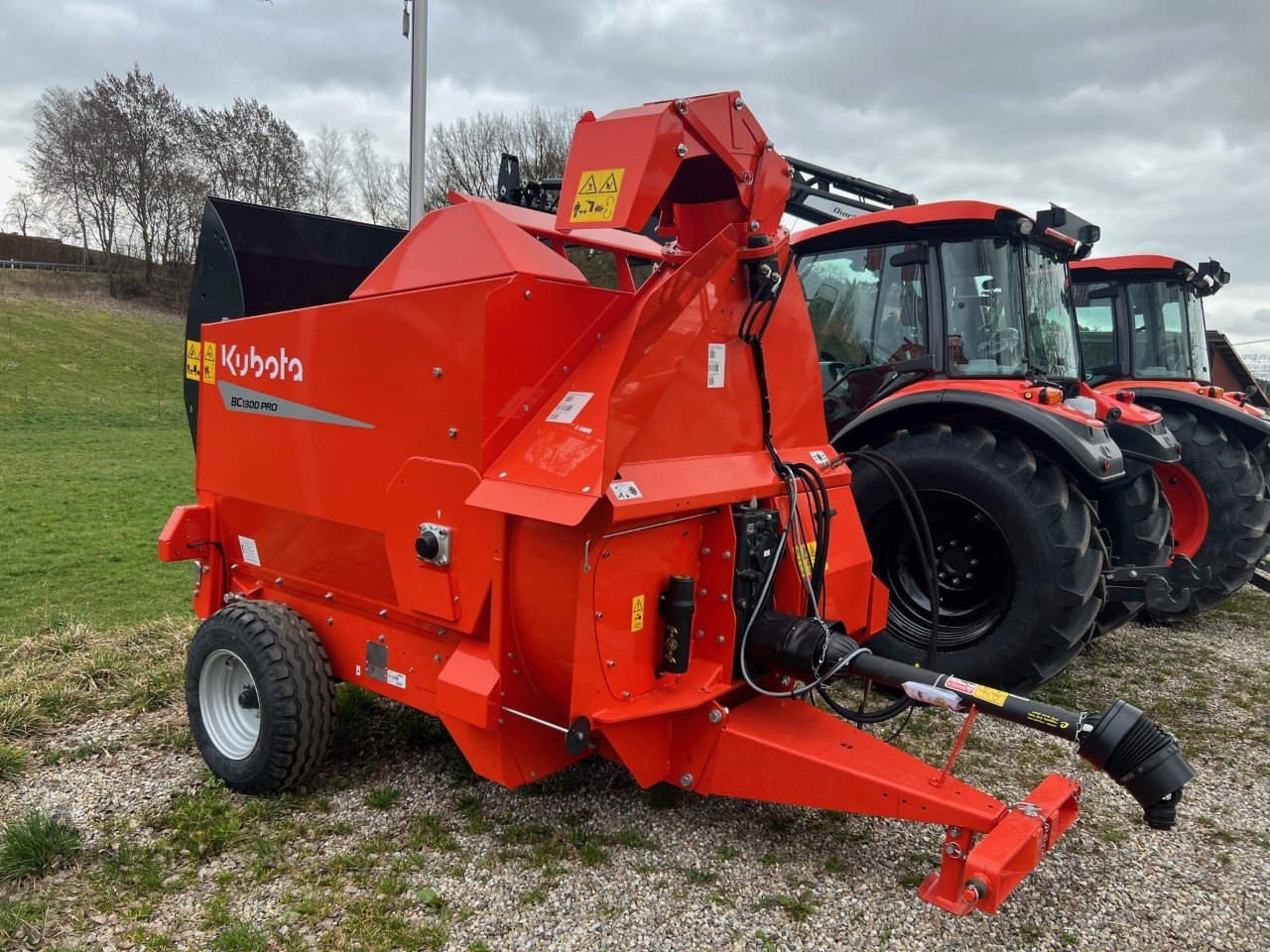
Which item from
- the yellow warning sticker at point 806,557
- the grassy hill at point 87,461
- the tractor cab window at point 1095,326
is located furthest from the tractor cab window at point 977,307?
the grassy hill at point 87,461

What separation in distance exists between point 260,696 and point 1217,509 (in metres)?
6.21

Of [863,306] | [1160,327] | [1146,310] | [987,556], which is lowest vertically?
[987,556]

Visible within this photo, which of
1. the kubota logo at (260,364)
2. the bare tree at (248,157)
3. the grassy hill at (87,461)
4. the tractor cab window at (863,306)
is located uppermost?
the bare tree at (248,157)

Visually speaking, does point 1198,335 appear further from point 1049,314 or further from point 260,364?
point 260,364

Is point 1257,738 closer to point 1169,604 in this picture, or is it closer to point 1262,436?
point 1169,604

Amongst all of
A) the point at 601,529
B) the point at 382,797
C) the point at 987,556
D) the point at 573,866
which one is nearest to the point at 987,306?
the point at 987,556

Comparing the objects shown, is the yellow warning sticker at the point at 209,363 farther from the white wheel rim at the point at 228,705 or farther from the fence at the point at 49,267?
the fence at the point at 49,267

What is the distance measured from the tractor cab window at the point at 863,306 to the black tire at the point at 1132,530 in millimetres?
1491

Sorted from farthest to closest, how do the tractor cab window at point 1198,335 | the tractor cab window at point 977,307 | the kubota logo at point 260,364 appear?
the tractor cab window at point 1198,335 → the tractor cab window at point 977,307 → the kubota logo at point 260,364

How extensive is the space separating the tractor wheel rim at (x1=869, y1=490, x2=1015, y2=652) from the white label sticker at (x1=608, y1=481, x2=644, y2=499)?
223 cm

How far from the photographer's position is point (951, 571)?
4270mm

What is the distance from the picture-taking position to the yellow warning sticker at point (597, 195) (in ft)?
7.99

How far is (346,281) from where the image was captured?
4.18 m

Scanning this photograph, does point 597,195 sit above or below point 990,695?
above
